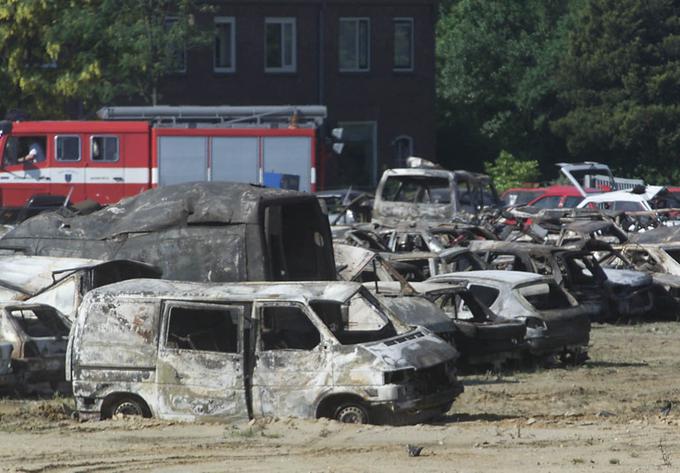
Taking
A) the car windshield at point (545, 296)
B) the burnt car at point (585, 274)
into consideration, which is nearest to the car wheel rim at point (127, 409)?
the car windshield at point (545, 296)

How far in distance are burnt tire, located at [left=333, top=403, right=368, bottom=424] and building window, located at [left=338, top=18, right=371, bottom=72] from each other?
37.0 meters

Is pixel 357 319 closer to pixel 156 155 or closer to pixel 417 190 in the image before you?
pixel 417 190

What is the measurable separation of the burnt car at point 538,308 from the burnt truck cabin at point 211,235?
184 centimetres

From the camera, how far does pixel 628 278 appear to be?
2250cm

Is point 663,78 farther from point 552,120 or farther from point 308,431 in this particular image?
point 308,431

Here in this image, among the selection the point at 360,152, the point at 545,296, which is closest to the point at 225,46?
the point at 360,152

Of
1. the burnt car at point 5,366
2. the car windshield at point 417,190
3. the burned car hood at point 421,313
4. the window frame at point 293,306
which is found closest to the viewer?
the window frame at point 293,306

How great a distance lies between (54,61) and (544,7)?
22839mm

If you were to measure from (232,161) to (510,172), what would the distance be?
17895mm

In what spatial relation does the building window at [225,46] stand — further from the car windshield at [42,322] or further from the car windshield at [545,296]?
the car windshield at [42,322]

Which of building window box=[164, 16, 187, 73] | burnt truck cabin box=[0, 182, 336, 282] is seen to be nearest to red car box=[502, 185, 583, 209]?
building window box=[164, 16, 187, 73]

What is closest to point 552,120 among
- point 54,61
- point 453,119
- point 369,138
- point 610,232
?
point 453,119

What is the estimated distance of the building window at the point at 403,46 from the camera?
49281 millimetres

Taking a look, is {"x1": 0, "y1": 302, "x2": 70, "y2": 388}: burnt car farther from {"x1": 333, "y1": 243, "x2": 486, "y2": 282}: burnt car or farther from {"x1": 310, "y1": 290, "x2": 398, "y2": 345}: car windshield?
{"x1": 333, "y1": 243, "x2": 486, "y2": 282}: burnt car
